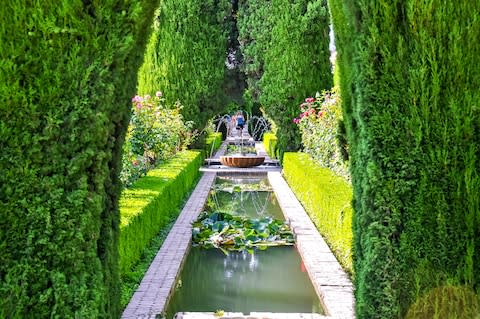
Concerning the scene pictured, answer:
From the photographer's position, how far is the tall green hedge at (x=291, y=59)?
12.8 meters

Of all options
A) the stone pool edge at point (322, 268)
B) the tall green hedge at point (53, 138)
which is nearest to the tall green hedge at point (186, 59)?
the stone pool edge at point (322, 268)

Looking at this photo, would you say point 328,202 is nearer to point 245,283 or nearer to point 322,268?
point 322,268

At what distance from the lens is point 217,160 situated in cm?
1588

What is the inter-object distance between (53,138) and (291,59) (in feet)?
35.9

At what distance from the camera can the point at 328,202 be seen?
6020 mm

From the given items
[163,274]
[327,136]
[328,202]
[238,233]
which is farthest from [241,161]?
[163,274]

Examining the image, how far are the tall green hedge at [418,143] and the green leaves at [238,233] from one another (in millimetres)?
3833

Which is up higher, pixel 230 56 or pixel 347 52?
pixel 230 56

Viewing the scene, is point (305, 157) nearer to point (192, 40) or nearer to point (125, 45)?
point (192, 40)

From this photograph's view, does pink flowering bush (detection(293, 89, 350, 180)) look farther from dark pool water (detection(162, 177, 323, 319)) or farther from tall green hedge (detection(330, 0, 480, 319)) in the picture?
tall green hedge (detection(330, 0, 480, 319))

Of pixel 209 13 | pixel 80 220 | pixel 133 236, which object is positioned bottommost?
pixel 133 236

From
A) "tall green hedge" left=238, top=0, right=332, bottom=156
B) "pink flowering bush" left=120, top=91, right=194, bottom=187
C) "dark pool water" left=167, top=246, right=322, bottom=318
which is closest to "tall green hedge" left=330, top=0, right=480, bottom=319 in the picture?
"dark pool water" left=167, top=246, right=322, bottom=318

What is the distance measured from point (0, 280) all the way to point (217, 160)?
44.8 feet

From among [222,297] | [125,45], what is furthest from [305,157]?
[125,45]
